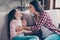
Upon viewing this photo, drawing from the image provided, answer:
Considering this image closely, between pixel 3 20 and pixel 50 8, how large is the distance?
0.74 m

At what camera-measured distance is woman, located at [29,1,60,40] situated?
81.5 inches

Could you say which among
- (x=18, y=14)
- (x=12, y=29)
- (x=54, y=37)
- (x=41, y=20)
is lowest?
(x=54, y=37)

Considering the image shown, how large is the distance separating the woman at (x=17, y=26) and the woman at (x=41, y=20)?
0.42 feet

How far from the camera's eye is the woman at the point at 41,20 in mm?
2070

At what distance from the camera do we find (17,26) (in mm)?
2039

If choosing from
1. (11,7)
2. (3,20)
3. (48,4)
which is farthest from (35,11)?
(3,20)

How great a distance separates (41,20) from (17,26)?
37cm

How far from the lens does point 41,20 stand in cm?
209

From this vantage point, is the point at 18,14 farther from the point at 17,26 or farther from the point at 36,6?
the point at 36,6

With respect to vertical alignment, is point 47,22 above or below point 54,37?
above

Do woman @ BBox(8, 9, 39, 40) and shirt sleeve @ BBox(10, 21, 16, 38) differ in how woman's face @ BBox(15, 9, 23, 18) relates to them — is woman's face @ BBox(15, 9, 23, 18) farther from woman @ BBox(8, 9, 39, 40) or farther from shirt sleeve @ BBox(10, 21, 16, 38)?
shirt sleeve @ BBox(10, 21, 16, 38)

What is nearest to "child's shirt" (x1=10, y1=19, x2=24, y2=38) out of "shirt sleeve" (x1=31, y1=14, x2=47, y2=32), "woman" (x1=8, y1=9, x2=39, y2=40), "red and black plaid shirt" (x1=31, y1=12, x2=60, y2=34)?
"woman" (x1=8, y1=9, x2=39, y2=40)

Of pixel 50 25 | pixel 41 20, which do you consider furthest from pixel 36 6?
pixel 50 25

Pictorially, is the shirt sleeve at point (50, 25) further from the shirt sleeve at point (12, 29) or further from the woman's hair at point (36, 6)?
the shirt sleeve at point (12, 29)
